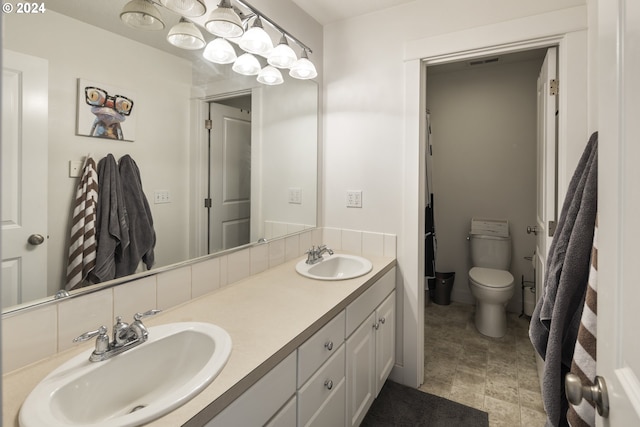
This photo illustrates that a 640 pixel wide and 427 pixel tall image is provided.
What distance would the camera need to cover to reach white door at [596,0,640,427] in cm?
53

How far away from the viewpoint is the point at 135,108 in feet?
3.97

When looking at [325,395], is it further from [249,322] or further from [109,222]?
[109,222]

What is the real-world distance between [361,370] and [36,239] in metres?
1.35

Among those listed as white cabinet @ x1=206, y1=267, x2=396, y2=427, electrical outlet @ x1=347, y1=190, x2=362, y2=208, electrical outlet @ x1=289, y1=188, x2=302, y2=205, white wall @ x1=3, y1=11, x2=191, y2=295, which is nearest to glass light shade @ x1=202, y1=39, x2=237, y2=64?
white wall @ x1=3, y1=11, x2=191, y2=295

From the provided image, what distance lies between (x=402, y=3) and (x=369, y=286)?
1603mm

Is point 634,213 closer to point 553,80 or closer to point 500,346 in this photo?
point 553,80

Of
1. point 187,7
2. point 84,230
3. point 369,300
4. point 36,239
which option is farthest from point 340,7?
point 36,239

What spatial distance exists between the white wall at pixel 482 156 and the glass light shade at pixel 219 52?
2325 millimetres

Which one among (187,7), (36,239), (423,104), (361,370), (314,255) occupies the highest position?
(187,7)

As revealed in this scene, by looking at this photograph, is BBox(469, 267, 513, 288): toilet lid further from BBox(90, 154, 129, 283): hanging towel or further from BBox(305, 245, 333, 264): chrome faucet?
BBox(90, 154, 129, 283): hanging towel

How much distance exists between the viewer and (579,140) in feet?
5.25

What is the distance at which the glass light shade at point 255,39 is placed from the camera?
5.20 feet

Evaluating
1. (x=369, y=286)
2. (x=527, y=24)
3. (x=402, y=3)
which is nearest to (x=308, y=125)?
(x=402, y=3)

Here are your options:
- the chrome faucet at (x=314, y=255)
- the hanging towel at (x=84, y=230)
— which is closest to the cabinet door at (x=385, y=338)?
the chrome faucet at (x=314, y=255)
